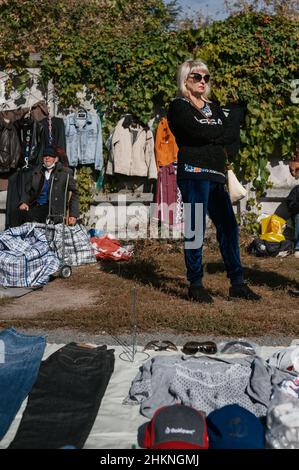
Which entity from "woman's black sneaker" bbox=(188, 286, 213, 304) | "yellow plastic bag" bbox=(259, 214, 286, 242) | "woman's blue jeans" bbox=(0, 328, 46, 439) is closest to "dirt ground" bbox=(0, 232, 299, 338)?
"woman's black sneaker" bbox=(188, 286, 213, 304)

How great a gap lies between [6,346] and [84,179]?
5053 mm

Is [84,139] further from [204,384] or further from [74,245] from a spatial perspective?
[204,384]

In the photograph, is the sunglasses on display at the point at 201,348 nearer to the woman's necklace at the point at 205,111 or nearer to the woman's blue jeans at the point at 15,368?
the woman's blue jeans at the point at 15,368

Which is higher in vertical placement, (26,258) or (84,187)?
(84,187)

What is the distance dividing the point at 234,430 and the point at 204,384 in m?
0.71

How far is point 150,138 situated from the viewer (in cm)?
889

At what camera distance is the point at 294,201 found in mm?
8609

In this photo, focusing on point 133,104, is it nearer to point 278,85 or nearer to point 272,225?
point 278,85

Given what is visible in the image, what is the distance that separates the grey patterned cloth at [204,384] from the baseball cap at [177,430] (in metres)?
0.41

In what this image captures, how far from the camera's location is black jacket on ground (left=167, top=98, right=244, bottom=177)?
5195mm

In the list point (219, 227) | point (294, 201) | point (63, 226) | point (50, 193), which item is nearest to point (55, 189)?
point (50, 193)

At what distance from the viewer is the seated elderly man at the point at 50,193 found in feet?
24.8
